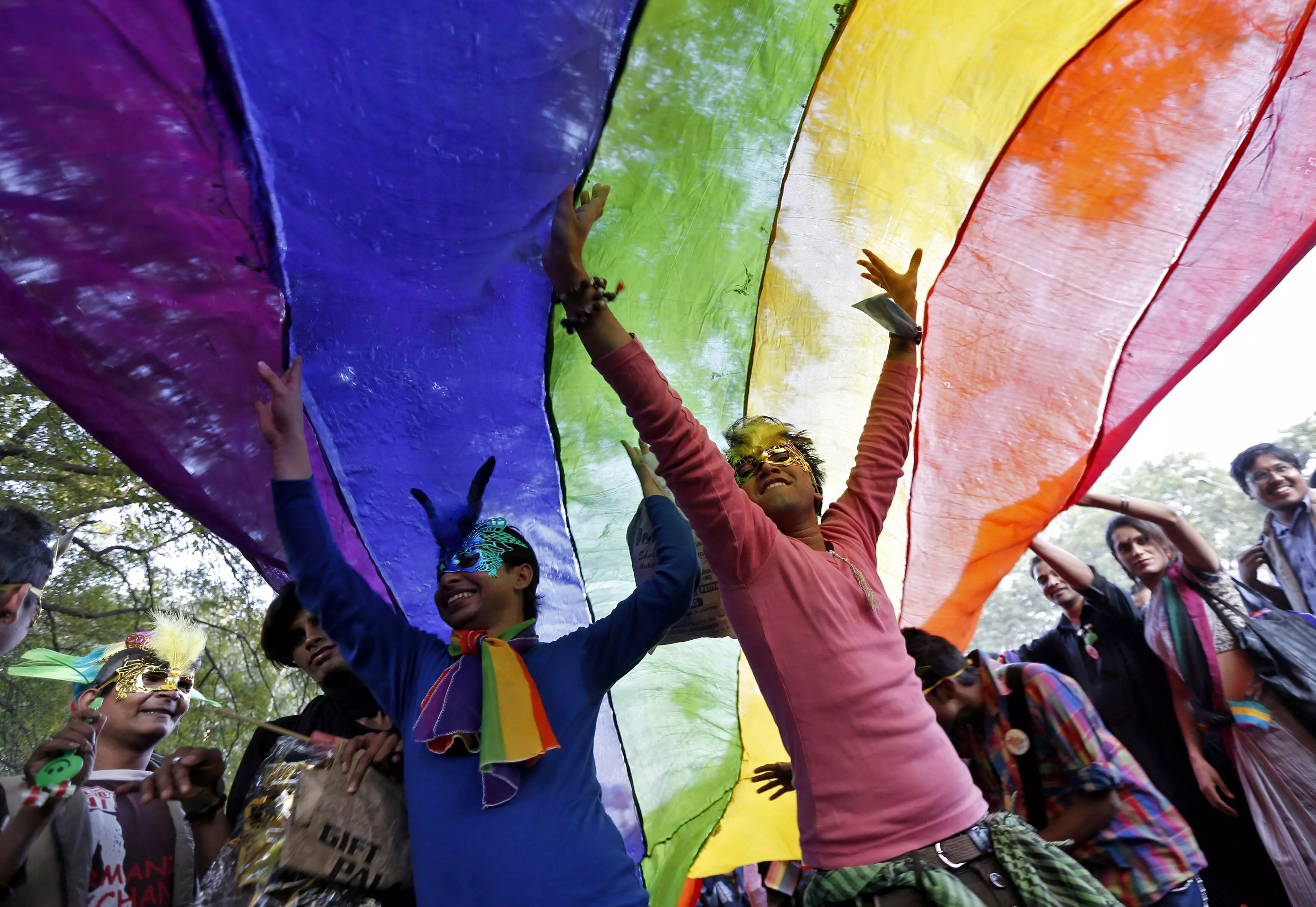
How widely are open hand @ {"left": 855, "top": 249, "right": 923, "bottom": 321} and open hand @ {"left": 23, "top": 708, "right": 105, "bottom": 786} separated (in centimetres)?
206

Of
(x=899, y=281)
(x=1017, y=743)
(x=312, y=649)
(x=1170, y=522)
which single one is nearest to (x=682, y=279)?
(x=899, y=281)

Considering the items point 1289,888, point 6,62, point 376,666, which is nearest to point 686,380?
point 376,666

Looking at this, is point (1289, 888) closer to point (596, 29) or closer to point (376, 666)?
point (376, 666)

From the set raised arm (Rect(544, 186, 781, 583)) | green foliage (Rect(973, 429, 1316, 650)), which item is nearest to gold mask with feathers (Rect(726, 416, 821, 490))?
raised arm (Rect(544, 186, 781, 583))

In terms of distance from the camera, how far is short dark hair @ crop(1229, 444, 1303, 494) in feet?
12.7

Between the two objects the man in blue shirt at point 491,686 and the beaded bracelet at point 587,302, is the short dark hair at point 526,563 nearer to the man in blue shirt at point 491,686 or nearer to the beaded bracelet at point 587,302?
the man in blue shirt at point 491,686

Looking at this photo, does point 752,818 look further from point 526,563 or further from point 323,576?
point 323,576

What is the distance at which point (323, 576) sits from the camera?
184cm

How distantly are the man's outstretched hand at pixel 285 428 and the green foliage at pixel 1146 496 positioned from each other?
26938 millimetres

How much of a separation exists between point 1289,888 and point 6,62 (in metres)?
4.32

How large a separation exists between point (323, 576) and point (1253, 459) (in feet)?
13.2

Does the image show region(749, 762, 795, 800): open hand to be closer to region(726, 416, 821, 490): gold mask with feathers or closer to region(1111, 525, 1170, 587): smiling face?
region(726, 416, 821, 490): gold mask with feathers

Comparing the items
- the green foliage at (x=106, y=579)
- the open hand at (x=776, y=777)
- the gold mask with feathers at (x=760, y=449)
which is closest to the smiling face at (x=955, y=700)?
the open hand at (x=776, y=777)

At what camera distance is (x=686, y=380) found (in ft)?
9.69
